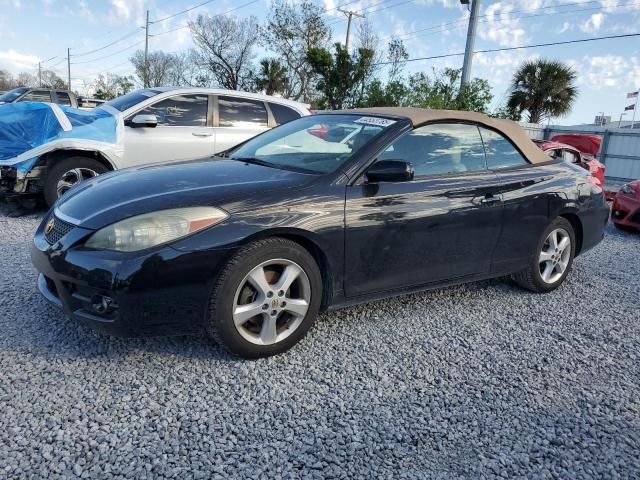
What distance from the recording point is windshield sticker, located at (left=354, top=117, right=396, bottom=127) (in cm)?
351

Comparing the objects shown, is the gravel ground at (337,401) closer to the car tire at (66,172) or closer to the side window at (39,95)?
the car tire at (66,172)

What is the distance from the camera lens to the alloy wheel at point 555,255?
14.3ft

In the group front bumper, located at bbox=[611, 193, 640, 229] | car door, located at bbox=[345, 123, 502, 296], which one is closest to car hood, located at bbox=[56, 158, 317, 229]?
car door, located at bbox=[345, 123, 502, 296]

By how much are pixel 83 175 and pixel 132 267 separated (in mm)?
4147

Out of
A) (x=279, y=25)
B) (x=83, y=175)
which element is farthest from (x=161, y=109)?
(x=279, y=25)

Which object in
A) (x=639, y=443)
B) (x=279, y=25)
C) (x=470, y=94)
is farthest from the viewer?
(x=279, y=25)

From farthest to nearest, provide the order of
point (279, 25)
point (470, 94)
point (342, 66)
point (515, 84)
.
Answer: point (279, 25) → point (342, 66) → point (515, 84) → point (470, 94)

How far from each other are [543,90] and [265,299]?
24676 millimetres

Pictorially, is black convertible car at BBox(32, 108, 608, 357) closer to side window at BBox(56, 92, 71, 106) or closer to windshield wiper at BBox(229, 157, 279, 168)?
windshield wiper at BBox(229, 157, 279, 168)

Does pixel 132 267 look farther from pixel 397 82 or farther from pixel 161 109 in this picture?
pixel 397 82

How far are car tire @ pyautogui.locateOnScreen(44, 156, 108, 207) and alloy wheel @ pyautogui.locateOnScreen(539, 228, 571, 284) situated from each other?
5047mm

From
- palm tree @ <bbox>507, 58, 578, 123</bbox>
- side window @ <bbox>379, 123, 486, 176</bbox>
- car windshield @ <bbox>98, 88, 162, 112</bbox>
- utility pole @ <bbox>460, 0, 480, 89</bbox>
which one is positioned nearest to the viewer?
side window @ <bbox>379, 123, 486, 176</bbox>

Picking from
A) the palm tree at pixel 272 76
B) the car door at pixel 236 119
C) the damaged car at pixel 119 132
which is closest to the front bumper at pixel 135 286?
the damaged car at pixel 119 132

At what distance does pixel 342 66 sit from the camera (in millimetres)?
28297
